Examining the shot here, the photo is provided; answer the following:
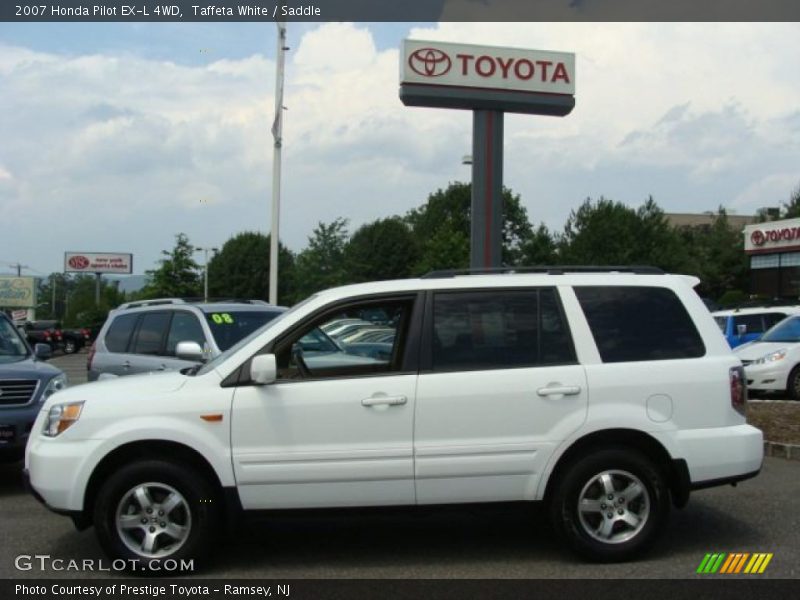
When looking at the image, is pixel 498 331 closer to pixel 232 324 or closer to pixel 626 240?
pixel 232 324

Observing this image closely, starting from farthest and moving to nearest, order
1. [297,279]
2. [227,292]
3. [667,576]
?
[227,292] → [297,279] → [667,576]

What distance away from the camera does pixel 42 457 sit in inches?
222

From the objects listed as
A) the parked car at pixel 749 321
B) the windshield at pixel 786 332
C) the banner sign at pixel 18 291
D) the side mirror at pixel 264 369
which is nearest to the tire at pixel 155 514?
the side mirror at pixel 264 369

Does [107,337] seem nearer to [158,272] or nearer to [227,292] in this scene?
[158,272]

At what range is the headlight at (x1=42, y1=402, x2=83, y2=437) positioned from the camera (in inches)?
223

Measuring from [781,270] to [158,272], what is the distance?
33.9 m

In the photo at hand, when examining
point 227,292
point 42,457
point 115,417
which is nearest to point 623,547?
point 115,417

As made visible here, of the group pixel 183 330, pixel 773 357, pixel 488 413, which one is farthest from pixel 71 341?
pixel 488 413

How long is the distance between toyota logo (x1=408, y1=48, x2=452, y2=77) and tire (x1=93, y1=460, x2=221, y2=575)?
20.5 meters

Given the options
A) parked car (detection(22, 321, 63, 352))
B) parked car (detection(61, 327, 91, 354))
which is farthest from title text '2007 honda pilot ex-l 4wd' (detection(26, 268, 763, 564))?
parked car (detection(61, 327, 91, 354))

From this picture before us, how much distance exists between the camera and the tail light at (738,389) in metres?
5.85

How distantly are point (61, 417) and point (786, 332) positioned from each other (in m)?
13.3

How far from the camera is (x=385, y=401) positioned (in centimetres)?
558

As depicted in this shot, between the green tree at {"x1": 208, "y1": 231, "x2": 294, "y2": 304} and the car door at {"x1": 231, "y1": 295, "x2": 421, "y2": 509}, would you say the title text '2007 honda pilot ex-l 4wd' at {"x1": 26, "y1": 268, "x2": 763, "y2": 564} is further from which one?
the green tree at {"x1": 208, "y1": 231, "x2": 294, "y2": 304}
